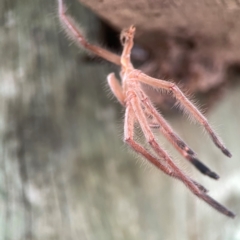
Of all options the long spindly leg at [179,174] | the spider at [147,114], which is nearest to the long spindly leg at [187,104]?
the spider at [147,114]

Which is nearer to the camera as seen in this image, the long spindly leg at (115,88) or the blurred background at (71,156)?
the blurred background at (71,156)

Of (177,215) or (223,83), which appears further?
(223,83)

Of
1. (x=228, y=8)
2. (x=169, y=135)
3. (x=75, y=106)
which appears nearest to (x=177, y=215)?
(x=169, y=135)

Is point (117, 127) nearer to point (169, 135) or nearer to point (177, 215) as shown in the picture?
point (169, 135)

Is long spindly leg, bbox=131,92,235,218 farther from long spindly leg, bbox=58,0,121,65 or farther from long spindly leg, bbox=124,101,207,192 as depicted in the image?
long spindly leg, bbox=58,0,121,65

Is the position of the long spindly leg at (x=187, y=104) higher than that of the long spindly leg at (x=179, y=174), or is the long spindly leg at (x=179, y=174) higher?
the long spindly leg at (x=187, y=104)

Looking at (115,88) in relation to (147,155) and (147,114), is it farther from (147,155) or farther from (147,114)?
(147,155)

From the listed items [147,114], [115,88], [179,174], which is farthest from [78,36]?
[179,174]

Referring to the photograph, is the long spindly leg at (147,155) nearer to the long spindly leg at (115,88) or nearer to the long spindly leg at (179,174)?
the long spindly leg at (179,174)
